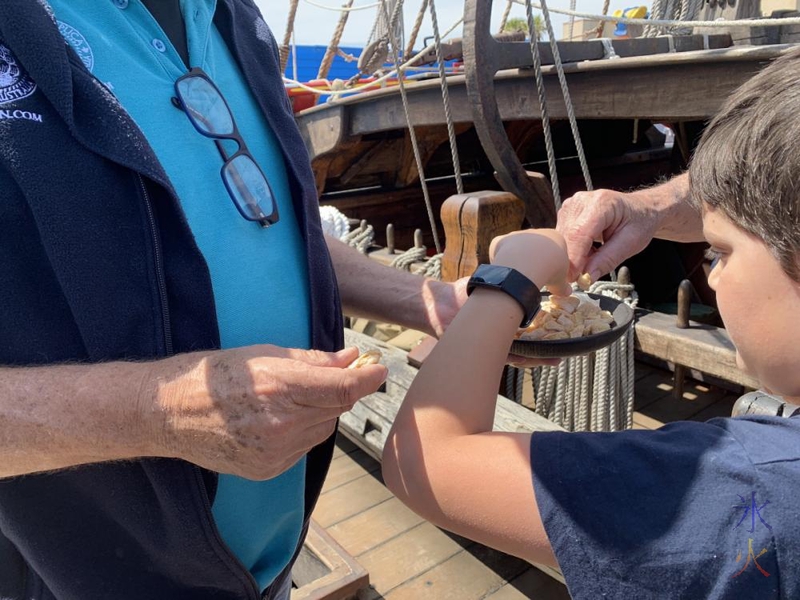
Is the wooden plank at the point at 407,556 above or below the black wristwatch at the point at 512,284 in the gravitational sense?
below

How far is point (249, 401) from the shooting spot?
710 millimetres

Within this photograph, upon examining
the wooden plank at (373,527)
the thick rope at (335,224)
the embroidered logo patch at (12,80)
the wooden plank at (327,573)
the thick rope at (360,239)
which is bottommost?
the wooden plank at (373,527)

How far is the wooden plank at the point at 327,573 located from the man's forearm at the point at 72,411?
1.15 metres

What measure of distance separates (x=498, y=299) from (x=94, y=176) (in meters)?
0.56

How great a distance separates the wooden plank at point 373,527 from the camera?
2.40m

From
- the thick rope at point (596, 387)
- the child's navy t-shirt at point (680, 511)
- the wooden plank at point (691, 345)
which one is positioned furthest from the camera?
the thick rope at point (596, 387)

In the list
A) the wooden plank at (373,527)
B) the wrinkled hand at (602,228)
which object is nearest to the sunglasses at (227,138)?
the wrinkled hand at (602,228)

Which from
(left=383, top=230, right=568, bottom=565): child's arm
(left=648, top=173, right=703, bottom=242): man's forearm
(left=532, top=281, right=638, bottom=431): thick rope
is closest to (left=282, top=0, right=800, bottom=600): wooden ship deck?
(left=532, top=281, right=638, bottom=431): thick rope

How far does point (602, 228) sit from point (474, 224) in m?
→ 1.07

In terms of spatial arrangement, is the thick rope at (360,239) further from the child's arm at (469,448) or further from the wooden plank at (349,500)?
the child's arm at (469,448)

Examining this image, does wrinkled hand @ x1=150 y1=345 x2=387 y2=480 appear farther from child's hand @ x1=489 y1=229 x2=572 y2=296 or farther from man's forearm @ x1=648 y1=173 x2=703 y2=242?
man's forearm @ x1=648 y1=173 x2=703 y2=242

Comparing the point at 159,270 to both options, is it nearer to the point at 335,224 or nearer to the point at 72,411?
the point at 72,411

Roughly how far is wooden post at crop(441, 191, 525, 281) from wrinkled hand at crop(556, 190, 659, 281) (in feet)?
3.28

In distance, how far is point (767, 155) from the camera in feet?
2.42
